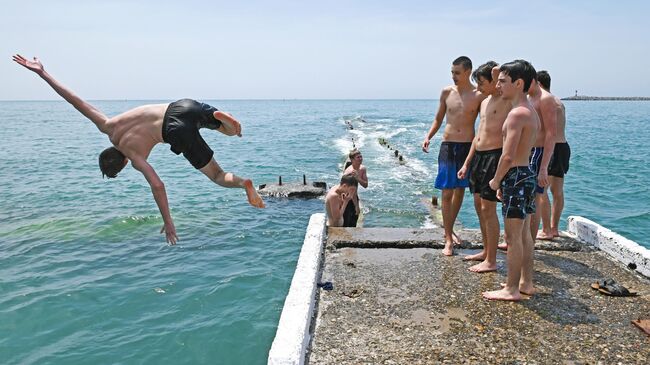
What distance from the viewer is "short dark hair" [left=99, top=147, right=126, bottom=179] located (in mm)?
4879

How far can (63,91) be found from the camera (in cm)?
480

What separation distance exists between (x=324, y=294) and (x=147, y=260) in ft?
22.4

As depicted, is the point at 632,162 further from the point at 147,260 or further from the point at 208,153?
the point at 208,153

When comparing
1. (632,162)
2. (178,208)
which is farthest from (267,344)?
(632,162)

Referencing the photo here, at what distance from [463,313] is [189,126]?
126 inches

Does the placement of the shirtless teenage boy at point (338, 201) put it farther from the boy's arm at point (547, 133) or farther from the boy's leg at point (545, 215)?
the boy's arm at point (547, 133)

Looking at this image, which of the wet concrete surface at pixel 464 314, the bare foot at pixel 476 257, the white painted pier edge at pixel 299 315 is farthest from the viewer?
the bare foot at pixel 476 257

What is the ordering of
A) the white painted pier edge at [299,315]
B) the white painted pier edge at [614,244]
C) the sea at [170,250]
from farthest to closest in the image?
the sea at [170,250] < the white painted pier edge at [614,244] < the white painted pier edge at [299,315]

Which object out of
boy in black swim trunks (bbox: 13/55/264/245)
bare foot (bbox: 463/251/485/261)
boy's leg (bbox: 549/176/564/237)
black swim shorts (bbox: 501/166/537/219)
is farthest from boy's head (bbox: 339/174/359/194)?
black swim shorts (bbox: 501/166/537/219)

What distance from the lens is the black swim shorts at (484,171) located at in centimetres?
531

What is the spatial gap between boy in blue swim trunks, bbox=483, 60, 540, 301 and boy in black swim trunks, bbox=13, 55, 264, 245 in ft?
7.95

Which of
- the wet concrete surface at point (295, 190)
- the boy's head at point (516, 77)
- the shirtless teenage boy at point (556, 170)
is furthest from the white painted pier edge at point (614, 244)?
the wet concrete surface at point (295, 190)

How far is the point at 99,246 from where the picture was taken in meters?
11.9

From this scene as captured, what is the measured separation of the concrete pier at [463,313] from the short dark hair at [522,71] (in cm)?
217
